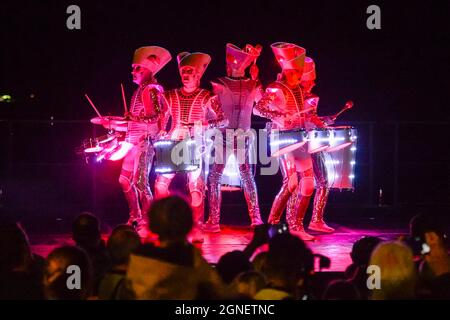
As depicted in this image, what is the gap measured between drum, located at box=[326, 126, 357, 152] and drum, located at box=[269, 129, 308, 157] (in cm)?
34

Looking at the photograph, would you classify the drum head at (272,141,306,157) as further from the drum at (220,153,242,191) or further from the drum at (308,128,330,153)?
the drum at (220,153,242,191)

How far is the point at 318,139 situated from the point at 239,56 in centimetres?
142

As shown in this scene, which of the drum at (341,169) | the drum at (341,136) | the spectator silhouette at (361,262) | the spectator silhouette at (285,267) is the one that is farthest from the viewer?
the drum at (341,169)

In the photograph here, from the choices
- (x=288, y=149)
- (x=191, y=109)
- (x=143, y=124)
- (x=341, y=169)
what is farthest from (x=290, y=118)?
(x=143, y=124)

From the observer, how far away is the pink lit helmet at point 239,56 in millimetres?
9047

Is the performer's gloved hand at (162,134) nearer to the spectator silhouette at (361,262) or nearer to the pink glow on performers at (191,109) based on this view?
the pink glow on performers at (191,109)

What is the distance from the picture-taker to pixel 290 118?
889 centimetres

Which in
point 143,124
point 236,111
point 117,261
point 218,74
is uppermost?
point 218,74

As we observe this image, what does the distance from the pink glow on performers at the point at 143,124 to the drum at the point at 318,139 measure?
1781 mm

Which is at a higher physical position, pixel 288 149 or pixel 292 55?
pixel 292 55

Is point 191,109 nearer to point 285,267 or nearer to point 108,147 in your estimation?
point 108,147

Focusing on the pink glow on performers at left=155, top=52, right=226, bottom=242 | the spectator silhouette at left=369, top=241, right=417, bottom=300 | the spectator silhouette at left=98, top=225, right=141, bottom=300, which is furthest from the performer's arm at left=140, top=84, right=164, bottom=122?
the spectator silhouette at left=369, top=241, right=417, bottom=300

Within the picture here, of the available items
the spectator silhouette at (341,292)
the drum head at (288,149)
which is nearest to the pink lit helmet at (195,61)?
the drum head at (288,149)

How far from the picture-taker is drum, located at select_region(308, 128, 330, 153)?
27.8ft
